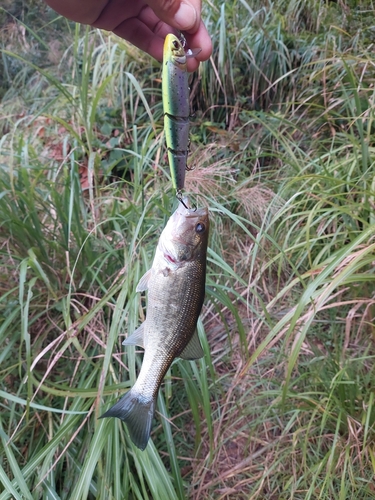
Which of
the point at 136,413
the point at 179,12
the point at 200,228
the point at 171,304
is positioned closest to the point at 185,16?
the point at 179,12

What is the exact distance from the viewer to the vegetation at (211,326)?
5.12ft

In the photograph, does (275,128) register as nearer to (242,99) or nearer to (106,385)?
(242,99)

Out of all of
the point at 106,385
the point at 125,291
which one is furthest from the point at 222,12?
the point at 106,385

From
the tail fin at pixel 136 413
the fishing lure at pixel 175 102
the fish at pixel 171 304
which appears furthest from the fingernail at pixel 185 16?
the tail fin at pixel 136 413

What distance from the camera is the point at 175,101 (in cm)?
89

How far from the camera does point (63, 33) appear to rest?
469 centimetres

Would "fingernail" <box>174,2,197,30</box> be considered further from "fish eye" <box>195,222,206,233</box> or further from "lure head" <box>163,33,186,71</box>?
"fish eye" <box>195,222,206,233</box>

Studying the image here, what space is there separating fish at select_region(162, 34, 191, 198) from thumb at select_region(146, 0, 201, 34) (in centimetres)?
24

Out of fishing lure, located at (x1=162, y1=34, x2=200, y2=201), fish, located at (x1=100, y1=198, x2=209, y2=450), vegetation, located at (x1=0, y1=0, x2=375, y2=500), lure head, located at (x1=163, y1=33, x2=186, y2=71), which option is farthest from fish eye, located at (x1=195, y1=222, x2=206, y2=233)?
vegetation, located at (x1=0, y1=0, x2=375, y2=500)

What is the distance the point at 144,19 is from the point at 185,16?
565 mm

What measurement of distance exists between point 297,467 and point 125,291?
40.6 inches

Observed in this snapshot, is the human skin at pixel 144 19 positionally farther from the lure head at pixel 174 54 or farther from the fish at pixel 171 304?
the fish at pixel 171 304

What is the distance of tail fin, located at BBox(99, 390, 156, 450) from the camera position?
1054mm

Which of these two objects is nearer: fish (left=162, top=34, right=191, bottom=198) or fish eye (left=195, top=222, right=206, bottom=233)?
fish (left=162, top=34, right=191, bottom=198)
